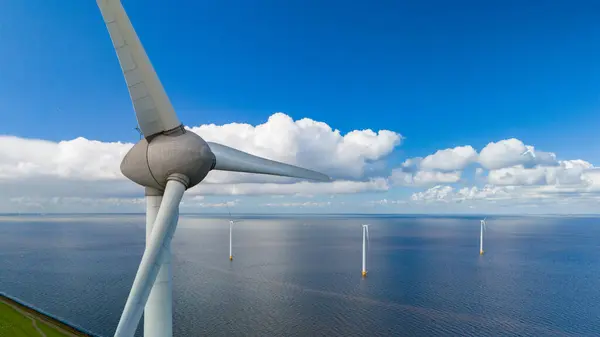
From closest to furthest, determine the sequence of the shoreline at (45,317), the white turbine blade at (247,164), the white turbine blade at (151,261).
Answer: the white turbine blade at (151,261) → the white turbine blade at (247,164) → the shoreline at (45,317)

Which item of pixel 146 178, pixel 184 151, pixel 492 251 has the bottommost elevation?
pixel 492 251

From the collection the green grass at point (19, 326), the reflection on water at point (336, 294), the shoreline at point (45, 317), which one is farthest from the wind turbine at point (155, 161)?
the shoreline at point (45, 317)

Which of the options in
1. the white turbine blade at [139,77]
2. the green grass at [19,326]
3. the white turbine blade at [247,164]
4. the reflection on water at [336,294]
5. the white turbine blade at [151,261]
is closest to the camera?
the white turbine blade at [151,261]

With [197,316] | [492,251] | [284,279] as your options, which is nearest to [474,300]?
[284,279]

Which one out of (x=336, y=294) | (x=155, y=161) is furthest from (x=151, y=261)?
(x=336, y=294)

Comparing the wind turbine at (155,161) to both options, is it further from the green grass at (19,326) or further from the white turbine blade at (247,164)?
the green grass at (19,326)

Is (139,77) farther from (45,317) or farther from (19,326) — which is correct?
(45,317)

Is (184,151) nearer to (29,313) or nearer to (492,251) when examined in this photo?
(29,313)

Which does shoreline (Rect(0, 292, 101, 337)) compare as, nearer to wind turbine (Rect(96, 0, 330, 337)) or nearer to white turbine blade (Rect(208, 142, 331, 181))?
wind turbine (Rect(96, 0, 330, 337))

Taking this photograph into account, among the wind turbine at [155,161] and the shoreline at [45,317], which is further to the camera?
the shoreline at [45,317]
